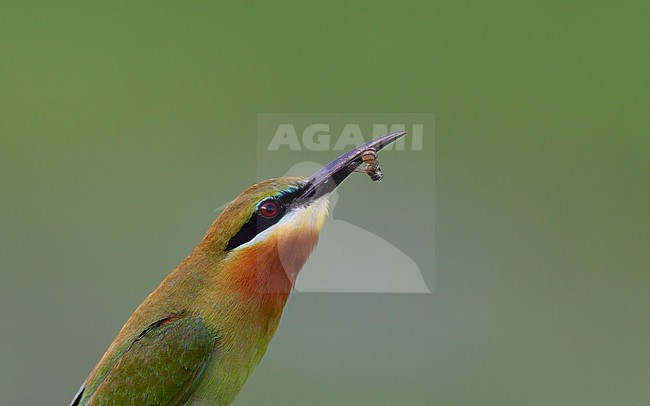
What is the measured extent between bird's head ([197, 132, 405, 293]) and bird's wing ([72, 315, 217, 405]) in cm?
10

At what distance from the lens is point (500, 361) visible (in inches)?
93.0

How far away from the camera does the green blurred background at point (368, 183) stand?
2.32m

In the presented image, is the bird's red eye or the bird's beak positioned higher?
the bird's beak

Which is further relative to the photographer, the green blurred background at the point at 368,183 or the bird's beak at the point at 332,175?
the green blurred background at the point at 368,183

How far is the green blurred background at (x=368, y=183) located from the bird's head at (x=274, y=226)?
681 mm

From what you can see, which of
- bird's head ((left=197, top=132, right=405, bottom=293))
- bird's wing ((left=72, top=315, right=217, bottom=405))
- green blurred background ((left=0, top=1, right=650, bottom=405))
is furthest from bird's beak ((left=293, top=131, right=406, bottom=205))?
green blurred background ((left=0, top=1, right=650, bottom=405))

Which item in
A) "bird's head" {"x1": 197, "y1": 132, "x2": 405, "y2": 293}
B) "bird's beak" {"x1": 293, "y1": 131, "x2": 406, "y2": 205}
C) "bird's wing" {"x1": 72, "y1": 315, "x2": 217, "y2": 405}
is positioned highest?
"bird's beak" {"x1": 293, "y1": 131, "x2": 406, "y2": 205}

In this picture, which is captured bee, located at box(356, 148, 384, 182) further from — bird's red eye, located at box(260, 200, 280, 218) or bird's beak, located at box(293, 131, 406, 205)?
bird's red eye, located at box(260, 200, 280, 218)

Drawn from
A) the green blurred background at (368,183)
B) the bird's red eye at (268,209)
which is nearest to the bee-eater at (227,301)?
the bird's red eye at (268,209)

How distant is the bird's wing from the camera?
1.40m

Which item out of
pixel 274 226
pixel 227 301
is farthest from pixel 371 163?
pixel 227 301

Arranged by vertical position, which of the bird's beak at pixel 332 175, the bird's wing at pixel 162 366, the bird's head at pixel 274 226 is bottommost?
the bird's wing at pixel 162 366

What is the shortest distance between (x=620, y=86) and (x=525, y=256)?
666mm

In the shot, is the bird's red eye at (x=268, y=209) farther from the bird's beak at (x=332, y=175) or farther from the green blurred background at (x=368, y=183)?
the green blurred background at (x=368, y=183)
